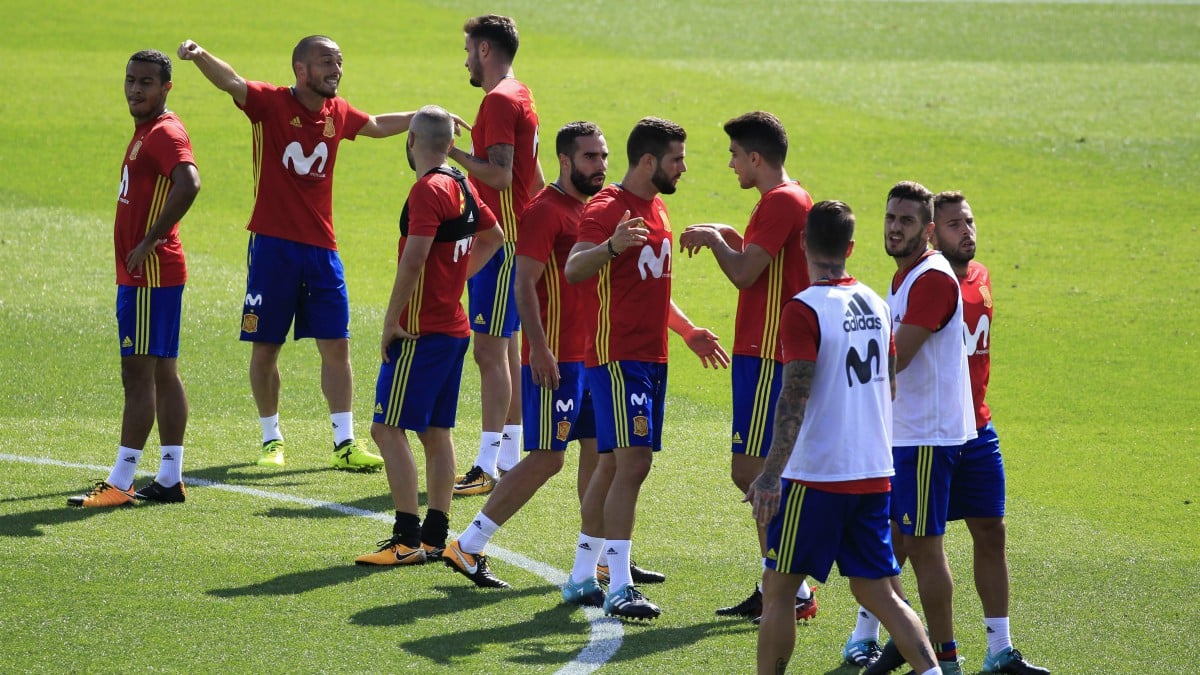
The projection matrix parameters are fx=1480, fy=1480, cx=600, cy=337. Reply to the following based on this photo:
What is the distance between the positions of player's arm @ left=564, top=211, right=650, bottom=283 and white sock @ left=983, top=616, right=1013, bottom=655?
7.56 ft

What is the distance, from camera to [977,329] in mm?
6703

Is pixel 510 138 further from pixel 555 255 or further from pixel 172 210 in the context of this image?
pixel 172 210

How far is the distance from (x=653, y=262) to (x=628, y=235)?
0.43 meters

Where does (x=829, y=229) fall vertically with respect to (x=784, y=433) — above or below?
above

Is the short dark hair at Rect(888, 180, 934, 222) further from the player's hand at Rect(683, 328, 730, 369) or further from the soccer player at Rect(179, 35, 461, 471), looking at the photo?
the soccer player at Rect(179, 35, 461, 471)

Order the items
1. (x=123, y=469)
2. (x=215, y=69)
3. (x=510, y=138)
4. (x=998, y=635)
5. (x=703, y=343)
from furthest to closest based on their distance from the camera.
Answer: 1. (x=510, y=138)
2. (x=215, y=69)
3. (x=123, y=469)
4. (x=703, y=343)
5. (x=998, y=635)

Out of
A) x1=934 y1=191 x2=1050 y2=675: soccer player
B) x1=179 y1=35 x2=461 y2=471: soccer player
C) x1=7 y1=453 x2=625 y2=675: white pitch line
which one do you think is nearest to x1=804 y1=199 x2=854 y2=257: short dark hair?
x1=934 y1=191 x2=1050 y2=675: soccer player

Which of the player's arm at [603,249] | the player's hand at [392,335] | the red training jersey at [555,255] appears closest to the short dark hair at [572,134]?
the red training jersey at [555,255]

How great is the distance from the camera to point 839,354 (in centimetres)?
559

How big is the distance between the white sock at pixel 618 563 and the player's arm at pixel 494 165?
10.00 feet

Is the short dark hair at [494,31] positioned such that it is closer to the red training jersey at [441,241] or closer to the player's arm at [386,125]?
the player's arm at [386,125]

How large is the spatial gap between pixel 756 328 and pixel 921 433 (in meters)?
1.07

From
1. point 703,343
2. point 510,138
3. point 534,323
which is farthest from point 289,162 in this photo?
point 703,343

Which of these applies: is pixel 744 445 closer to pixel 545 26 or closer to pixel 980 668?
pixel 980 668
